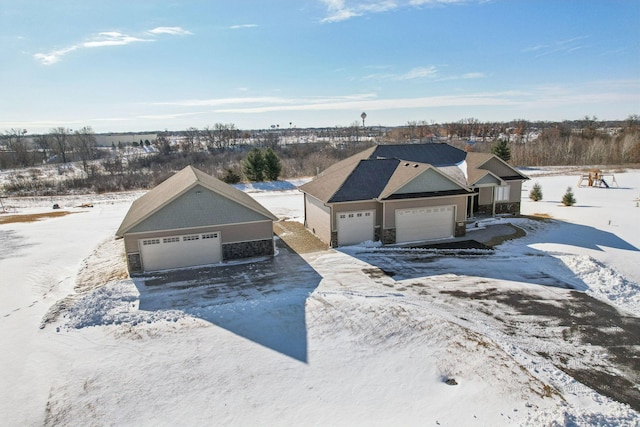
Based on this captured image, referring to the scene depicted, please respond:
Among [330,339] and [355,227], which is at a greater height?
[355,227]

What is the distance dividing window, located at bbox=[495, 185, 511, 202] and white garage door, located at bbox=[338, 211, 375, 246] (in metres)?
10.2

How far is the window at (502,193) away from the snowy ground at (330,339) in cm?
644

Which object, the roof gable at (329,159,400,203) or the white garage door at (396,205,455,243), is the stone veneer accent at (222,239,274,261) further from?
the white garage door at (396,205,455,243)

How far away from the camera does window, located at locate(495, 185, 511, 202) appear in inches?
965

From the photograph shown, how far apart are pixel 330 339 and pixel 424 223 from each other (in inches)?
423

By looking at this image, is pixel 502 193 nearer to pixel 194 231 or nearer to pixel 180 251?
pixel 194 231

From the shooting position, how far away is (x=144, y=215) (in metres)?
15.8

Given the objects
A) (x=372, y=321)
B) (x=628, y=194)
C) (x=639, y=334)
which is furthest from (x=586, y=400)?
(x=628, y=194)

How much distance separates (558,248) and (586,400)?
11498 mm

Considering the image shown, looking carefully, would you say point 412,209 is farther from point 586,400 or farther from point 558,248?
point 586,400

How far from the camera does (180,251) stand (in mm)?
16453

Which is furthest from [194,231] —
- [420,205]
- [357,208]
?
[420,205]

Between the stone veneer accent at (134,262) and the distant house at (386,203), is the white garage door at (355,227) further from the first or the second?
the stone veneer accent at (134,262)

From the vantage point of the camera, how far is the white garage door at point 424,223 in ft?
Result: 64.0
